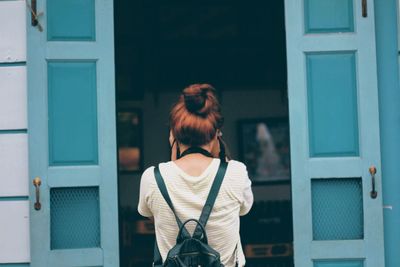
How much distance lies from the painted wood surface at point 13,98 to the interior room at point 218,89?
359 cm

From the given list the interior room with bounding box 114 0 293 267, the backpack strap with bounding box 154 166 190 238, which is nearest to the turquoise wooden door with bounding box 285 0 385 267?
the backpack strap with bounding box 154 166 190 238

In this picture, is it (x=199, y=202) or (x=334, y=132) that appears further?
(x=334, y=132)

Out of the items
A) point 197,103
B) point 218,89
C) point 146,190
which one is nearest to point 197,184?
point 146,190

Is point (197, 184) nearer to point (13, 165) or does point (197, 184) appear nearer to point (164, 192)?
point (164, 192)

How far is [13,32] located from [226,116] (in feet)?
18.4

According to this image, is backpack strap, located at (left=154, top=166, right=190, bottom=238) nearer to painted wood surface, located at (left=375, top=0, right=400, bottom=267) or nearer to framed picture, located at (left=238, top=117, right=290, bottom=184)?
painted wood surface, located at (left=375, top=0, right=400, bottom=267)

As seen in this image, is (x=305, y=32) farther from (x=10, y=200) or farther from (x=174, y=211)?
(x=10, y=200)

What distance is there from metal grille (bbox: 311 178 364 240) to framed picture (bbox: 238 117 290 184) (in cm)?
532

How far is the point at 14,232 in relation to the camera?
187 inches

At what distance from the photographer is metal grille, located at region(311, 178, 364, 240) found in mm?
4859

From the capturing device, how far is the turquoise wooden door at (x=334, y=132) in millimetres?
4812

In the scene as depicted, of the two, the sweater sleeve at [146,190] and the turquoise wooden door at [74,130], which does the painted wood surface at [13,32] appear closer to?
the turquoise wooden door at [74,130]

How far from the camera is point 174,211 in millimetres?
3650

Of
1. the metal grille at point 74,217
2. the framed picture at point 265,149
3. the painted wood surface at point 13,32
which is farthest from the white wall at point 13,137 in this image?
the framed picture at point 265,149
